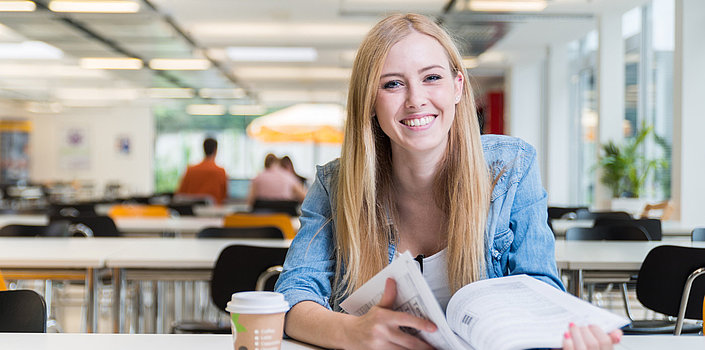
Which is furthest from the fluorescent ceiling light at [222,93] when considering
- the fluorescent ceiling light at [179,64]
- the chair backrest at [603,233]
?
the chair backrest at [603,233]

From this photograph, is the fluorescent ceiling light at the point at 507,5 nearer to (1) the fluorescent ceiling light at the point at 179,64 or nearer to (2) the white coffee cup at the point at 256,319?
(1) the fluorescent ceiling light at the point at 179,64

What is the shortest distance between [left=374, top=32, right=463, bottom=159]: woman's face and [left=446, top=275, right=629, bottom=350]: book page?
347 millimetres

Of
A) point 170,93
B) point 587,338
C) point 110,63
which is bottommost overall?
point 587,338

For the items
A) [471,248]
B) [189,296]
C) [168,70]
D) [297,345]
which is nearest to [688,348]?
[471,248]

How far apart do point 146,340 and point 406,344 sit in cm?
52

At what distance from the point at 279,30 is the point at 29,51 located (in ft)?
12.9

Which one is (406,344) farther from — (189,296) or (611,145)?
(611,145)

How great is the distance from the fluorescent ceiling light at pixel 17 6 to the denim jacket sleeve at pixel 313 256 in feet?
20.8

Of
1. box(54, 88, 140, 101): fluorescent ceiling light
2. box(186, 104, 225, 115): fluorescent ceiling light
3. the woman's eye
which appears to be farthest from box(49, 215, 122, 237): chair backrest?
box(186, 104, 225, 115): fluorescent ceiling light

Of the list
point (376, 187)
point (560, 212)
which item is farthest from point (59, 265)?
point (560, 212)

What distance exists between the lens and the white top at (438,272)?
4.95ft

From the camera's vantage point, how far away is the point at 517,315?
3.53 feet

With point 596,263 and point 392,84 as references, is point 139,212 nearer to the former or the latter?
point 596,263

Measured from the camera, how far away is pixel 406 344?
115cm
